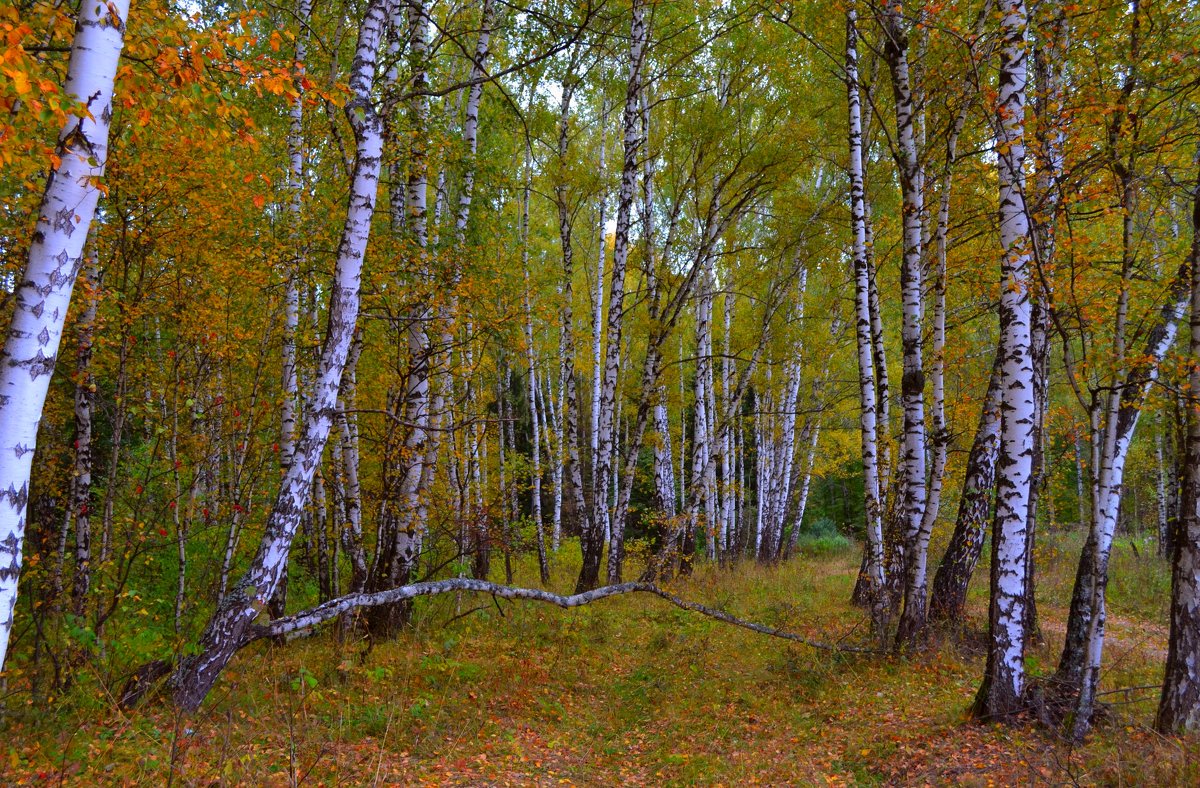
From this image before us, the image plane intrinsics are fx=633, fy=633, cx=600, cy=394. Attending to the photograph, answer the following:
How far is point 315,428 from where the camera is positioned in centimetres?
453

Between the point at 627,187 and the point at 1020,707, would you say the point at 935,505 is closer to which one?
the point at 1020,707

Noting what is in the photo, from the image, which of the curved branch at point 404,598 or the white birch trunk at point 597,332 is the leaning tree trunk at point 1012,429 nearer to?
the curved branch at point 404,598

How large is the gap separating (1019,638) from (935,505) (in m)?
2.15

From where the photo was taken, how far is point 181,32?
139 inches

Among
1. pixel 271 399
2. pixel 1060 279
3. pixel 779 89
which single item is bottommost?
pixel 271 399

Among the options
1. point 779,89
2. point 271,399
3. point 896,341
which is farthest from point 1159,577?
point 271,399

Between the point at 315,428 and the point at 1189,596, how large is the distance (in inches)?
247

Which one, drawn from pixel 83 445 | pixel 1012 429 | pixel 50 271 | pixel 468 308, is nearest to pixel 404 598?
pixel 468 308

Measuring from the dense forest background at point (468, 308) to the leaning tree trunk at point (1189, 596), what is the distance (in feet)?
0.08

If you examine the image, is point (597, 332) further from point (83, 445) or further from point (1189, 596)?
point (1189, 596)

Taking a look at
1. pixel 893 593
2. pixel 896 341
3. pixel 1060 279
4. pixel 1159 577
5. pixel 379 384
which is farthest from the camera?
pixel 896 341

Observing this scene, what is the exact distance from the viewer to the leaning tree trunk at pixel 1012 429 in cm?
507

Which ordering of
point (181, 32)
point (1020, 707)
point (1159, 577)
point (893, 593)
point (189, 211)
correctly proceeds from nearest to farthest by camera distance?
point (181, 32) < point (1020, 707) < point (189, 211) < point (893, 593) < point (1159, 577)

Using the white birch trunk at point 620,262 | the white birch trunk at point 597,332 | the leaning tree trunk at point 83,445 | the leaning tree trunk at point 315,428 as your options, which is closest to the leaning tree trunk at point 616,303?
the white birch trunk at point 620,262
